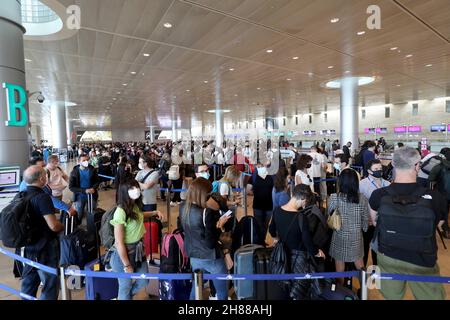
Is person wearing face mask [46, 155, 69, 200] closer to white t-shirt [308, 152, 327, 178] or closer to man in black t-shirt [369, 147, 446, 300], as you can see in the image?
man in black t-shirt [369, 147, 446, 300]

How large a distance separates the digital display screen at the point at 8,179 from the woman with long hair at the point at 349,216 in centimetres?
625

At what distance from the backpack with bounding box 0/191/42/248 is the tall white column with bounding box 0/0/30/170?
4.16m

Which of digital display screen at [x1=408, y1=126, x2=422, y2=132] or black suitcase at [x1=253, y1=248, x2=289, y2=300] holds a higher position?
digital display screen at [x1=408, y1=126, x2=422, y2=132]

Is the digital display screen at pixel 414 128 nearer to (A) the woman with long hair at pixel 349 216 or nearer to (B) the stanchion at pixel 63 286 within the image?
(A) the woman with long hair at pixel 349 216

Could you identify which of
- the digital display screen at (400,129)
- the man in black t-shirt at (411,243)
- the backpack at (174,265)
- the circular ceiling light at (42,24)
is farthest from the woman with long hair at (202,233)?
the digital display screen at (400,129)

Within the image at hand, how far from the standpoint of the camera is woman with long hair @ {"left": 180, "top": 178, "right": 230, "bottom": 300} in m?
2.72

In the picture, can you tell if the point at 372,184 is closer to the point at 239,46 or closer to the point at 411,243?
the point at 411,243

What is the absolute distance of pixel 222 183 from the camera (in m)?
4.97

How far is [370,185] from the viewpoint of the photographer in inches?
160

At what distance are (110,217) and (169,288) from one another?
110 centimetres

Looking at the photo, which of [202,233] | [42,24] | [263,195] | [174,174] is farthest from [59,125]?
[202,233]

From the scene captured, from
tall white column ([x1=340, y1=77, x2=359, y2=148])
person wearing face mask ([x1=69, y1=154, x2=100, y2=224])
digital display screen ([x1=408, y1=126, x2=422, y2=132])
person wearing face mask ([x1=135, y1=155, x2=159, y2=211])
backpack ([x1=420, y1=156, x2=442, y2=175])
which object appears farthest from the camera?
digital display screen ([x1=408, y1=126, x2=422, y2=132])

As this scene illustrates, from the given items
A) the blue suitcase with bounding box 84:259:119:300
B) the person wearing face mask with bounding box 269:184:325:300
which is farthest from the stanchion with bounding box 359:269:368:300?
the blue suitcase with bounding box 84:259:119:300
